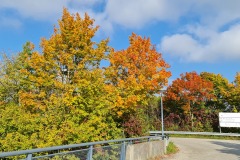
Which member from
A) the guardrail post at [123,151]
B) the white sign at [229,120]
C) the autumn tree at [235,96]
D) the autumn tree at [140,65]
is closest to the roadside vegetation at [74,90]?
the autumn tree at [140,65]

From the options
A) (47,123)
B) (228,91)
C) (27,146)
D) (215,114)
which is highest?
(228,91)

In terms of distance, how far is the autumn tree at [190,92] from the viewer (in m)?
42.7

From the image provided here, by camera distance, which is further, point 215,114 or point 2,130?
point 215,114

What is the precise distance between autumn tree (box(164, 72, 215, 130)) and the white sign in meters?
4.94

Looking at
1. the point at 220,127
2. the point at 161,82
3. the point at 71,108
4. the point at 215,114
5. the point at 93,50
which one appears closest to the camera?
the point at 71,108

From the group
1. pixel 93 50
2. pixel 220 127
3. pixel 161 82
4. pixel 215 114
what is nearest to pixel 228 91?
pixel 215 114

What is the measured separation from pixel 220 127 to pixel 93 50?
981 inches

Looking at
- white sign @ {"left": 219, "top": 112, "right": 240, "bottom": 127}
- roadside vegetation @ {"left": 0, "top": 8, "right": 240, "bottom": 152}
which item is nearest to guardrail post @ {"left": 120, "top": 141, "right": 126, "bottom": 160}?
roadside vegetation @ {"left": 0, "top": 8, "right": 240, "bottom": 152}

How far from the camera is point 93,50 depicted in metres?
20.1

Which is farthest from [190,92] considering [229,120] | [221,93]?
[229,120]

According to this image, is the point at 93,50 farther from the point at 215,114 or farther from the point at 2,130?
the point at 215,114

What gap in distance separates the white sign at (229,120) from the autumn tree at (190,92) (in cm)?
494

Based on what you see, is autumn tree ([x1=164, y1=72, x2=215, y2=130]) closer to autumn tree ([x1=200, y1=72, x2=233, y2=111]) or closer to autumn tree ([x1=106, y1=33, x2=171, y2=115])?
autumn tree ([x1=200, y1=72, x2=233, y2=111])

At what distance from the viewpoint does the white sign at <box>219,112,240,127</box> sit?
38.0m
